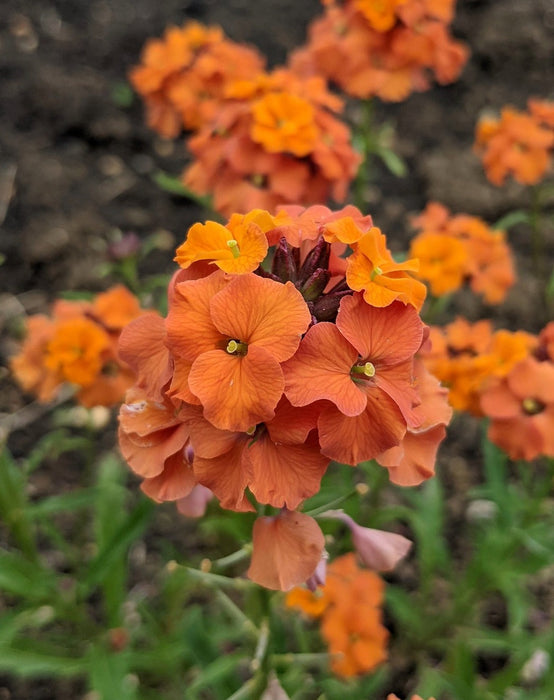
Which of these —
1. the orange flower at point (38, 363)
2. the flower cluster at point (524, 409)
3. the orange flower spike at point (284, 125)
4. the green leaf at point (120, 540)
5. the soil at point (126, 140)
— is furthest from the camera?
the soil at point (126, 140)

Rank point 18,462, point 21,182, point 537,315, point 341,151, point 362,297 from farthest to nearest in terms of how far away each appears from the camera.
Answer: point 21,182, point 537,315, point 18,462, point 341,151, point 362,297

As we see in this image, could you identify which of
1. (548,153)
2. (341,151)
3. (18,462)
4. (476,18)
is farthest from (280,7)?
(18,462)

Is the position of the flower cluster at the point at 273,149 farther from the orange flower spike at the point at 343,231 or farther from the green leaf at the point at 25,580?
the green leaf at the point at 25,580

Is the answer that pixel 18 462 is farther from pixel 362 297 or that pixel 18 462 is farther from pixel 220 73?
pixel 362 297

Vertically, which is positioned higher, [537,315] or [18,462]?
[537,315]

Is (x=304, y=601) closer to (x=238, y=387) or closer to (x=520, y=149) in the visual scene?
(x=238, y=387)

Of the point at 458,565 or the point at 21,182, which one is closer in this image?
the point at 458,565

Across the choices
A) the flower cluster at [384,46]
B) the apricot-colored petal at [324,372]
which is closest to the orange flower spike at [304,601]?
the apricot-colored petal at [324,372]
